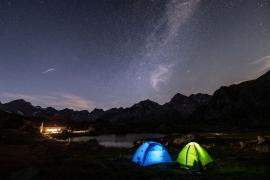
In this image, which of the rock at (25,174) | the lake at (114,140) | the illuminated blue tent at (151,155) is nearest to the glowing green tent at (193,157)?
the illuminated blue tent at (151,155)

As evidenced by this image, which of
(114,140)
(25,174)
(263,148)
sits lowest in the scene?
(25,174)

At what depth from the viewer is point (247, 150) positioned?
27531 millimetres

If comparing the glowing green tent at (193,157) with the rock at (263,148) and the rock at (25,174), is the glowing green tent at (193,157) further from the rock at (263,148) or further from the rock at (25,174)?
the rock at (263,148)

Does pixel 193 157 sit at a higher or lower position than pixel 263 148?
lower

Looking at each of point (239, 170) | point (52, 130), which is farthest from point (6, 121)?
point (239, 170)

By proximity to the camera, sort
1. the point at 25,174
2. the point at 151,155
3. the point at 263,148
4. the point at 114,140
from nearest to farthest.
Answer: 1. the point at 25,174
2. the point at 151,155
3. the point at 263,148
4. the point at 114,140

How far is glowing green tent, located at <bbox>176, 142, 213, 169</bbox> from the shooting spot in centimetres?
1717

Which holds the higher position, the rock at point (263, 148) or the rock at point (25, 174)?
the rock at point (263, 148)

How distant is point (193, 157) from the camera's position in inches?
696

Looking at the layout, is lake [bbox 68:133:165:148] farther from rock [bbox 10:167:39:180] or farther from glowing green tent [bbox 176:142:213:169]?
rock [bbox 10:167:39:180]

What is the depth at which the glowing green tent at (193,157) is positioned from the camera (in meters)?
17.2

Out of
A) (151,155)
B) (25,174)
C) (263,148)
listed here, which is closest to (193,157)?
(151,155)

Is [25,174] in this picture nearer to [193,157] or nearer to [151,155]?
[151,155]

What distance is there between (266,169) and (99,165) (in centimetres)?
1198
